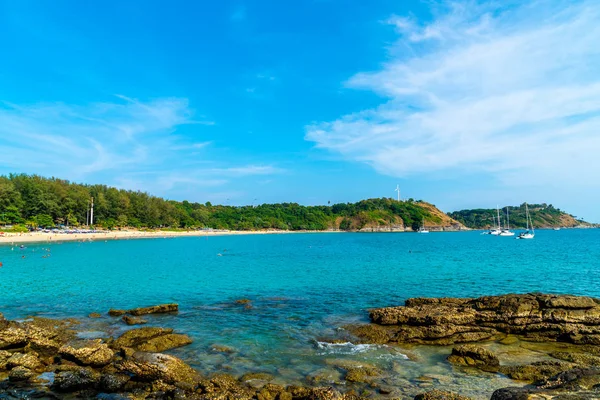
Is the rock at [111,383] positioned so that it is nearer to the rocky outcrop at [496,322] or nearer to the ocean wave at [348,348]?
the ocean wave at [348,348]

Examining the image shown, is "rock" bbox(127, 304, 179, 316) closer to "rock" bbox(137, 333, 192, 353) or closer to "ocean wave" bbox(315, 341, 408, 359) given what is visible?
"rock" bbox(137, 333, 192, 353)

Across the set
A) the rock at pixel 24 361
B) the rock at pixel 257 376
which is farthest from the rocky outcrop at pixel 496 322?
the rock at pixel 24 361

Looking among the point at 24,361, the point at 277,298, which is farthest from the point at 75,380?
the point at 277,298

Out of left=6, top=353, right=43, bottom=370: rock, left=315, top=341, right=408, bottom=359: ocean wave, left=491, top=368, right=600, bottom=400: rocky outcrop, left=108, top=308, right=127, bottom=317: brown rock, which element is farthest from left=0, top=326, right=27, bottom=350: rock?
left=491, top=368, right=600, bottom=400: rocky outcrop

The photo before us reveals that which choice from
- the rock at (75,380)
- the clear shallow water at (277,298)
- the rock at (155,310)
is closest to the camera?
the rock at (75,380)

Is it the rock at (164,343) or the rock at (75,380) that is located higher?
the rock at (75,380)

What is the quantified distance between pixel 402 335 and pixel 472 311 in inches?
200

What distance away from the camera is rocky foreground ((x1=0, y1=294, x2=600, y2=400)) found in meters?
11.5

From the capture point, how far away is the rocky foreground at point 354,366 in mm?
11484

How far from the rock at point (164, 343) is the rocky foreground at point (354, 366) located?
0.15ft

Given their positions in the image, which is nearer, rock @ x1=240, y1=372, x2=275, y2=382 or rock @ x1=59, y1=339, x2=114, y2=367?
rock @ x1=240, y1=372, x2=275, y2=382

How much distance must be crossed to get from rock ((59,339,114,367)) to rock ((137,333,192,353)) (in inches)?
65.0

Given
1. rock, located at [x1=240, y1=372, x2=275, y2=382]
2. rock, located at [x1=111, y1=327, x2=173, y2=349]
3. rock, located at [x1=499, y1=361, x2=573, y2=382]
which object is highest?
rock, located at [x1=111, y1=327, x2=173, y2=349]

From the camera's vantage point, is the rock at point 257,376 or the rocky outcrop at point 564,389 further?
the rock at point 257,376
